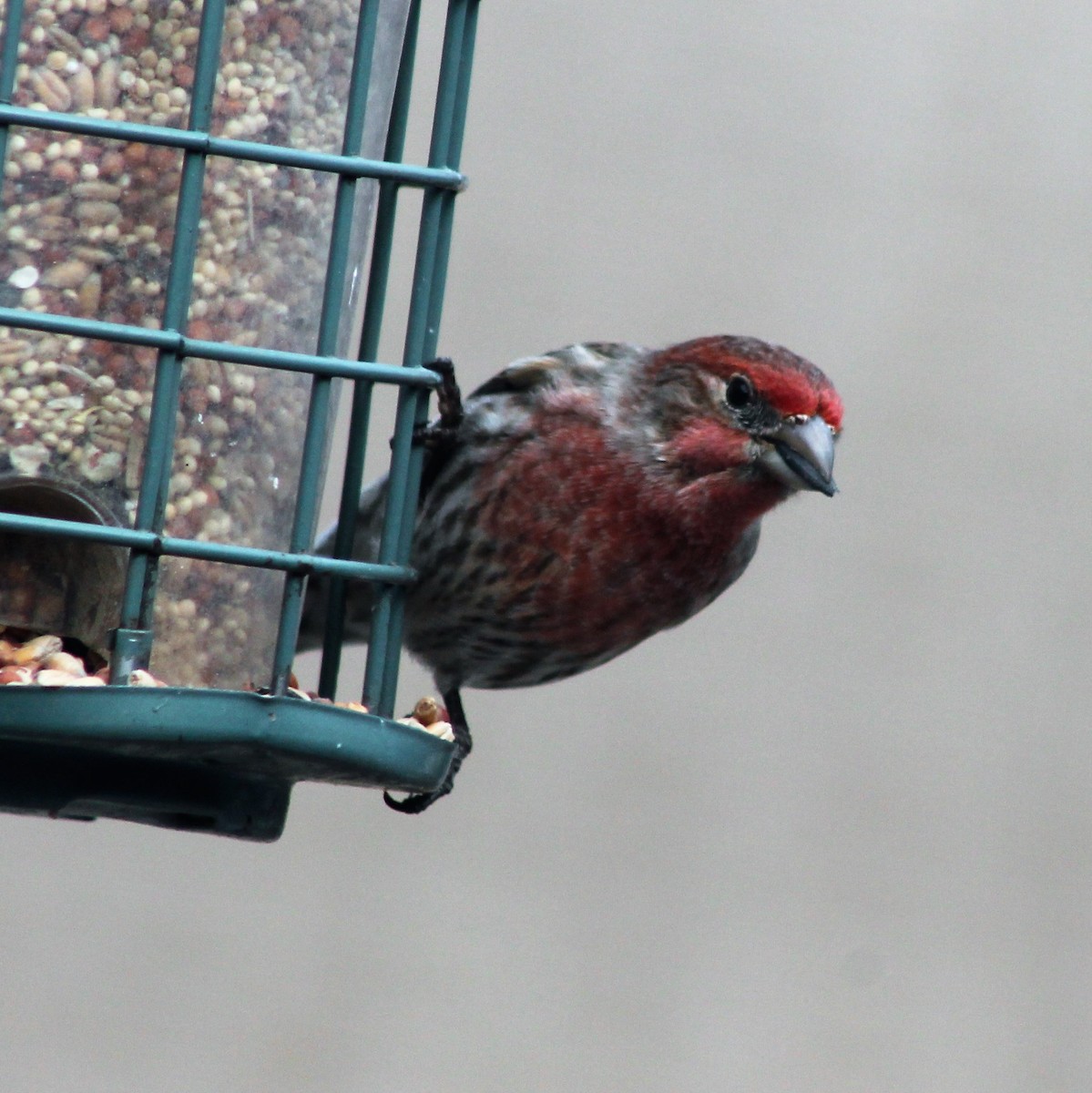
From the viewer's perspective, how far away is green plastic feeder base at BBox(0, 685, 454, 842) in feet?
10.2

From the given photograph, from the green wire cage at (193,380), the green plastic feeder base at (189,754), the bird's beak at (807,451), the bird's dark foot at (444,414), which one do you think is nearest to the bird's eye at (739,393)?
the bird's beak at (807,451)

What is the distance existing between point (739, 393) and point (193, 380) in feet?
4.78

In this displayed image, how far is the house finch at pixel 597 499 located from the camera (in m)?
4.49

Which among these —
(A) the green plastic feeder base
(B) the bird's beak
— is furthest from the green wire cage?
(B) the bird's beak

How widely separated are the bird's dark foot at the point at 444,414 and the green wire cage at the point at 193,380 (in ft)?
0.15

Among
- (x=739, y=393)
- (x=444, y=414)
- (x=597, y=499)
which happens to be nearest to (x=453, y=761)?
(x=597, y=499)

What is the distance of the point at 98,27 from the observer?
135 inches

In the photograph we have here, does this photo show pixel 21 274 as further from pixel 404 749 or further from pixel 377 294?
pixel 404 749

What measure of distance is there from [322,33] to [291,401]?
0.73 meters

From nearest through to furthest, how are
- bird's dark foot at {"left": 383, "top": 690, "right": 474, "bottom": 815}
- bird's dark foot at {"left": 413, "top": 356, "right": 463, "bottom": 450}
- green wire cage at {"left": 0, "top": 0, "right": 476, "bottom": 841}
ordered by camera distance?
green wire cage at {"left": 0, "top": 0, "right": 476, "bottom": 841}
bird's dark foot at {"left": 413, "top": 356, "right": 463, "bottom": 450}
bird's dark foot at {"left": 383, "top": 690, "right": 474, "bottom": 815}

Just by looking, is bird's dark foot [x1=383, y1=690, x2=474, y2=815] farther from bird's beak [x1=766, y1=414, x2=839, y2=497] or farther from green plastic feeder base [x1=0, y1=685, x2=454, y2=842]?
bird's beak [x1=766, y1=414, x2=839, y2=497]

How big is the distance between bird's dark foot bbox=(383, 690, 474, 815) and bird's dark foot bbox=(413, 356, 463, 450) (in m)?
0.74

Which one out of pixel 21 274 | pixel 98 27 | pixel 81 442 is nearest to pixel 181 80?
pixel 98 27

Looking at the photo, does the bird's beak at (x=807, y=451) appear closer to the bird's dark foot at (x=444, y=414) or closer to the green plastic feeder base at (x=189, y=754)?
the bird's dark foot at (x=444, y=414)
